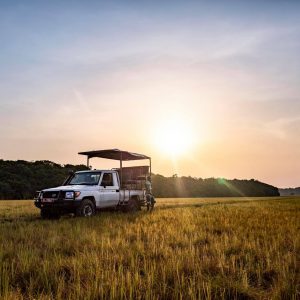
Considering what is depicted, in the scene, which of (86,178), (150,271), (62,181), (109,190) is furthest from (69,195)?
(62,181)

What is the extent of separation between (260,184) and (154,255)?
95477mm

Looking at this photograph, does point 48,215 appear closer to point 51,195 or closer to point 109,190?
point 51,195

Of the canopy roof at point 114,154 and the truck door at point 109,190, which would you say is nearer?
the truck door at point 109,190

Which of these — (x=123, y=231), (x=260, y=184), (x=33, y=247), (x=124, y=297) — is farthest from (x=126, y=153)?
(x=260, y=184)

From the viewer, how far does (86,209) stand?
1697 cm

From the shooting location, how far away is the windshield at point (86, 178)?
17984mm

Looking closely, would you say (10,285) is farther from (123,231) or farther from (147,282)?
(123,231)

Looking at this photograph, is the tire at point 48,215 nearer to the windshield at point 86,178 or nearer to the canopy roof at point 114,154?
the windshield at point 86,178

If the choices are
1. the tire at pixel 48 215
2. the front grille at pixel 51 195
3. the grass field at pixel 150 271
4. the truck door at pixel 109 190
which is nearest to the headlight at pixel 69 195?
the front grille at pixel 51 195

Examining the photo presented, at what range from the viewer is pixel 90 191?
17.1 meters

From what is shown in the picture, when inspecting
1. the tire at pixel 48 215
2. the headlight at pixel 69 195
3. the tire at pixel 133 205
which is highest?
the headlight at pixel 69 195

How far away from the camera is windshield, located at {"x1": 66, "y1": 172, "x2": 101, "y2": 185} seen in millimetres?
17984

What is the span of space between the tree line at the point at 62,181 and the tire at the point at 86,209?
4157 centimetres

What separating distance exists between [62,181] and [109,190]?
1853 inches
